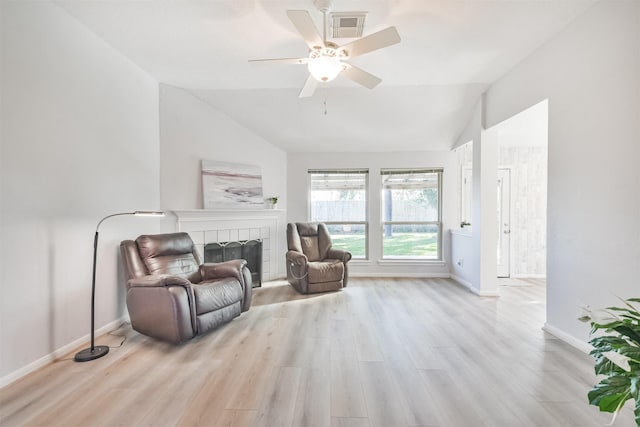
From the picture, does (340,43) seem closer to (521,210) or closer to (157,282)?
(157,282)

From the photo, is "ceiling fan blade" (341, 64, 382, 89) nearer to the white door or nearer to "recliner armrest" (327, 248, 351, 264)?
"recliner armrest" (327, 248, 351, 264)

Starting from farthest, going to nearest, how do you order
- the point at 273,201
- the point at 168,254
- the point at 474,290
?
the point at 273,201
the point at 474,290
the point at 168,254

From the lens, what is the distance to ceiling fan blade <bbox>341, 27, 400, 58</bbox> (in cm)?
183

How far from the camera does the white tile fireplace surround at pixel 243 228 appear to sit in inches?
145

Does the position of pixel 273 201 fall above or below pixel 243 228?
above

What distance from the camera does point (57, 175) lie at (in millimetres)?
2201

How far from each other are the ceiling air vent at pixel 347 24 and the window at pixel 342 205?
283cm

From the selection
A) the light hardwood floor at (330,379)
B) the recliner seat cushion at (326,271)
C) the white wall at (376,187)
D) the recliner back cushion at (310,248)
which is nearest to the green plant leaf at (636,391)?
the light hardwood floor at (330,379)

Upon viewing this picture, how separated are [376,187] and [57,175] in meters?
4.20

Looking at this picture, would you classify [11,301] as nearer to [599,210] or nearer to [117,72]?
[117,72]

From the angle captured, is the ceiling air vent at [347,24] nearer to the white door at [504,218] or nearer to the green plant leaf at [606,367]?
the green plant leaf at [606,367]

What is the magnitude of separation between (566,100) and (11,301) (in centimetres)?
465

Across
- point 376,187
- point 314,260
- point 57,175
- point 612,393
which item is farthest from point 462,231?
point 57,175

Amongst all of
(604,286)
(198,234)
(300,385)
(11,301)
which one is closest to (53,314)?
(11,301)
